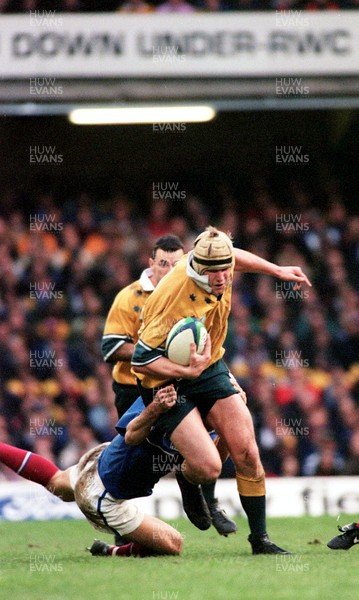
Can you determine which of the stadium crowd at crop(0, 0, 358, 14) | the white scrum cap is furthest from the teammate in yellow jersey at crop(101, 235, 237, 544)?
the stadium crowd at crop(0, 0, 358, 14)

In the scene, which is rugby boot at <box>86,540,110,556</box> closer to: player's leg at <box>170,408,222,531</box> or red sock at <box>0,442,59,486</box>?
red sock at <box>0,442,59,486</box>

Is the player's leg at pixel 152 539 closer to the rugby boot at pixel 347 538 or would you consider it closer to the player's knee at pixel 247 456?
the player's knee at pixel 247 456

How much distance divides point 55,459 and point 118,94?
4.51m

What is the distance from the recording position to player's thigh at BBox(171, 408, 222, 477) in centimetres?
667

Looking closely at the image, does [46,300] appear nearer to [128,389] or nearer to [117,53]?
[117,53]

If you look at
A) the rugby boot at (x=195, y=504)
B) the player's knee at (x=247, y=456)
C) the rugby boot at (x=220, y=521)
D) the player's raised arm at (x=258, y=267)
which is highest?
the player's raised arm at (x=258, y=267)

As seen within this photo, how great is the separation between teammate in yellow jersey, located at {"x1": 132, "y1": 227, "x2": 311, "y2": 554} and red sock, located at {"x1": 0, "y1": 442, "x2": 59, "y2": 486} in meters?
0.84

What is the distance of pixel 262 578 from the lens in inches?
226

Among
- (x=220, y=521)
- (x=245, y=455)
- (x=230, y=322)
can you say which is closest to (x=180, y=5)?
(x=230, y=322)

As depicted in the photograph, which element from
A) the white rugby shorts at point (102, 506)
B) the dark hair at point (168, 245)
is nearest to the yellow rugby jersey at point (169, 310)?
the white rugby shorts at point (102, 506)

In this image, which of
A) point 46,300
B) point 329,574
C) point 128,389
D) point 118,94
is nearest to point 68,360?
point 46,300

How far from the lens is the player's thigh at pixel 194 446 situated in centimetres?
667

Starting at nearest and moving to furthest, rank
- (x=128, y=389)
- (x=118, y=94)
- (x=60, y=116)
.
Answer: (x=128, y=389) < (x=118, y=94) < (x=60, y=116)

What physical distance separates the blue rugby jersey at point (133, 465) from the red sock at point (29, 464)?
0.49 metres
